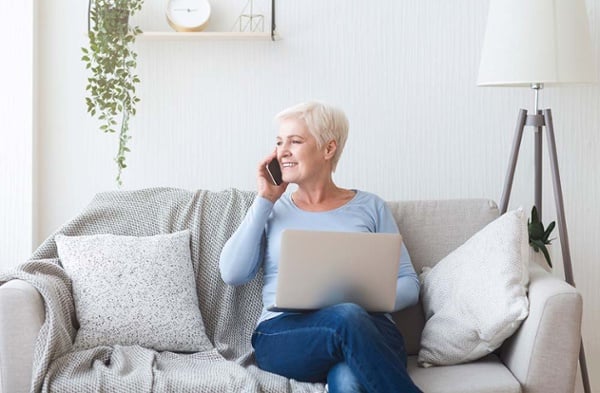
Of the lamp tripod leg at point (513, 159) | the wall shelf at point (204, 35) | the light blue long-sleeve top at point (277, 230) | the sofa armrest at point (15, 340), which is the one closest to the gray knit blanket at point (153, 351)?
the sofa armrest at point (15, 340)

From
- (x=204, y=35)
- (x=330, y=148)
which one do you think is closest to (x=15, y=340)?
(x=330, y=148)

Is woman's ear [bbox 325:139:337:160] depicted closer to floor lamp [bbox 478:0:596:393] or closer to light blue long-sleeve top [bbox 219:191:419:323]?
light blue long-sleeve top [bbox 219:191:419:323]

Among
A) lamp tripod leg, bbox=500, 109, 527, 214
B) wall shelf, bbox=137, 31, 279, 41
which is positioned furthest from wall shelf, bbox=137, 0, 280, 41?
lamp tripod leg, bbox=500, 109, 527, 214

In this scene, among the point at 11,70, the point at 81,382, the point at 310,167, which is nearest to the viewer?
the point at 81,382

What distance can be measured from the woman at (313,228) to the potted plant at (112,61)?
705mm

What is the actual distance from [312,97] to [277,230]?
797 mm

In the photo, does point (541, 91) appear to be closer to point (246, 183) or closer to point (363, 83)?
point (363, 83)

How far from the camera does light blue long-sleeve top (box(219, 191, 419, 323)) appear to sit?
2742mm

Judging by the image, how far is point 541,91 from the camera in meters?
3.46

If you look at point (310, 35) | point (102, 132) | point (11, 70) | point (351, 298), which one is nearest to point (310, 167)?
point (351, 298)

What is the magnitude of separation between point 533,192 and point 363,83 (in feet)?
2.64

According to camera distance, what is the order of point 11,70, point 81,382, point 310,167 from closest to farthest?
point 81,382 < point 310,167 < point 11,70

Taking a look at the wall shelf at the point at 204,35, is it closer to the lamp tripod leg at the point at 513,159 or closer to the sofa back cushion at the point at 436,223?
the sofa back cushion at the point at 436,223

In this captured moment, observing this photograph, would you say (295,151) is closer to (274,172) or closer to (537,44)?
(274,172)
